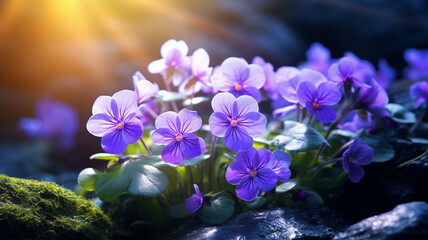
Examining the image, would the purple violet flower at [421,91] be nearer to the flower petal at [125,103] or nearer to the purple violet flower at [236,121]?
the purple violet flower at [236,121]

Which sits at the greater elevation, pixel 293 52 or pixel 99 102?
pixel 293 52

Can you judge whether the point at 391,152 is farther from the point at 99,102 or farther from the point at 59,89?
the point at 59,89

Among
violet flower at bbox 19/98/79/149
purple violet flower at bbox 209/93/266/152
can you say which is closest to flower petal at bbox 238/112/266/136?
purple violet flower at bbox 209/93/266/152

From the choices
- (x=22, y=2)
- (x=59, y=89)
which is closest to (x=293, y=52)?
(x=59, y=89)

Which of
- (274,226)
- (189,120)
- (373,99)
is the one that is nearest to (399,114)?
(373,99)

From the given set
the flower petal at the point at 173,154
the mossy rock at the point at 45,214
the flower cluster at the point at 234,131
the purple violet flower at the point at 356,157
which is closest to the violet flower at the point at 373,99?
the flower cluster at the point at 234,131

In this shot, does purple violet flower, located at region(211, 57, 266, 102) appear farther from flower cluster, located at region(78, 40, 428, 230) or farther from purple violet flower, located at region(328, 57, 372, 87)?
purple violet flower, located at region(328, 57, 372, 87)

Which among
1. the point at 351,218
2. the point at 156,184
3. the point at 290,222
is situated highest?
the point at 156,184
